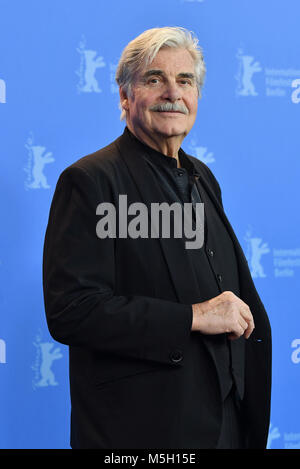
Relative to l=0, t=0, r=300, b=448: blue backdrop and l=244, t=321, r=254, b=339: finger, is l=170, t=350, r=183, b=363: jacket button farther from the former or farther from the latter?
l=0, t=0, r=300, b=448: blue backdrop

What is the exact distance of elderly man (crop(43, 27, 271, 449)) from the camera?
4.18 feet

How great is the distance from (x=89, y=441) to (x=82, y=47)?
1.40m

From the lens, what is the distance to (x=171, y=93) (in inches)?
57.2

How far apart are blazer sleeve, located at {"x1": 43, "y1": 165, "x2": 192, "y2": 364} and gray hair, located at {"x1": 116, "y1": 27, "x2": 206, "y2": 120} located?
1.10 feet

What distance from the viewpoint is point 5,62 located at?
2059mm

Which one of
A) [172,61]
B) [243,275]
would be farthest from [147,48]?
[243,275]

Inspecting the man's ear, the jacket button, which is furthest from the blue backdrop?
the jacket button

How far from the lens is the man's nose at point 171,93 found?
1.45 metres

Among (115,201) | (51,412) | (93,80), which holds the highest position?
(93,80)

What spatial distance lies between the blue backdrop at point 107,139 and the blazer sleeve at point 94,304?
84 cm

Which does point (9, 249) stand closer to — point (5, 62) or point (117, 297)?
point (5, 62)

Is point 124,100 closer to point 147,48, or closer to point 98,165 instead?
point 147,48

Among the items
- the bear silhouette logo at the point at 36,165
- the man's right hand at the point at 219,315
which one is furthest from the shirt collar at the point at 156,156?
the bear silhouette logo at the point at 36,165

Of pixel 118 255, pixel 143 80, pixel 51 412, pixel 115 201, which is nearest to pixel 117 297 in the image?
pixel 118 255
